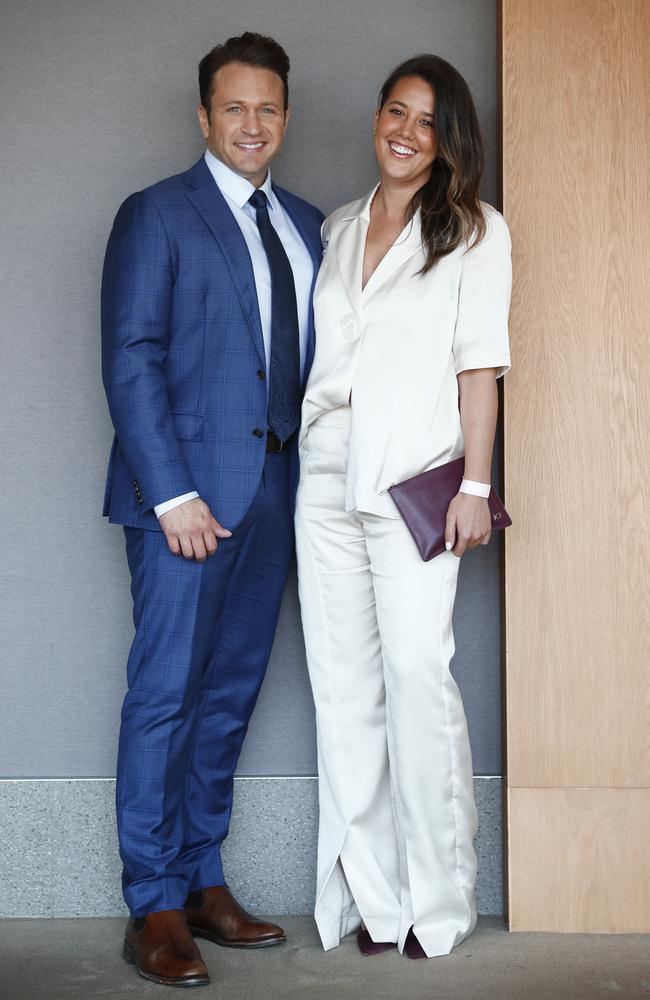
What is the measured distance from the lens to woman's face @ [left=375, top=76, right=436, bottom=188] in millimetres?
2287

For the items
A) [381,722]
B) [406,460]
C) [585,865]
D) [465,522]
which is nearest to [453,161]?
[406,460]

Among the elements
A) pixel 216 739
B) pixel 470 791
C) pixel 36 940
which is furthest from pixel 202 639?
pixel 36 940

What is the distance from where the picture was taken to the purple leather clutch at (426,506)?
223 centimetres

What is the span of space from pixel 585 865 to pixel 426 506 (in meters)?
0.96

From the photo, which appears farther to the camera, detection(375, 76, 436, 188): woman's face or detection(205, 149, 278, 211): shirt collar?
detection(205, 149, 278, 211): shirt collar

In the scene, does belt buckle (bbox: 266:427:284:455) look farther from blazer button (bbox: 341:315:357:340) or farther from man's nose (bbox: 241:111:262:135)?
man's nose (bbox: 241:111:262:135)

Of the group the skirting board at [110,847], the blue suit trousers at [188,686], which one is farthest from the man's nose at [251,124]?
the skirting board at [110,847]

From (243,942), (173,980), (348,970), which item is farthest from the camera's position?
(243,942)

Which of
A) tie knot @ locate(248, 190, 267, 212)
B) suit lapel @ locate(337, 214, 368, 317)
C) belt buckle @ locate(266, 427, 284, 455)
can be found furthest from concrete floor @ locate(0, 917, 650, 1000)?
tie knot @ locate(248, 190, 267, 212)

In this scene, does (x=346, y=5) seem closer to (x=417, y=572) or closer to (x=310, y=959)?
(x=417, y=572)

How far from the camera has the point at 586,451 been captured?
248 centimetres

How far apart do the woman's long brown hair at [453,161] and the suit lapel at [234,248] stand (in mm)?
382

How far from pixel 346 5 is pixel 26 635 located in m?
1.77

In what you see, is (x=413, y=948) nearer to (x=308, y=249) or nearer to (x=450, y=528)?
(x=450, y=528)
